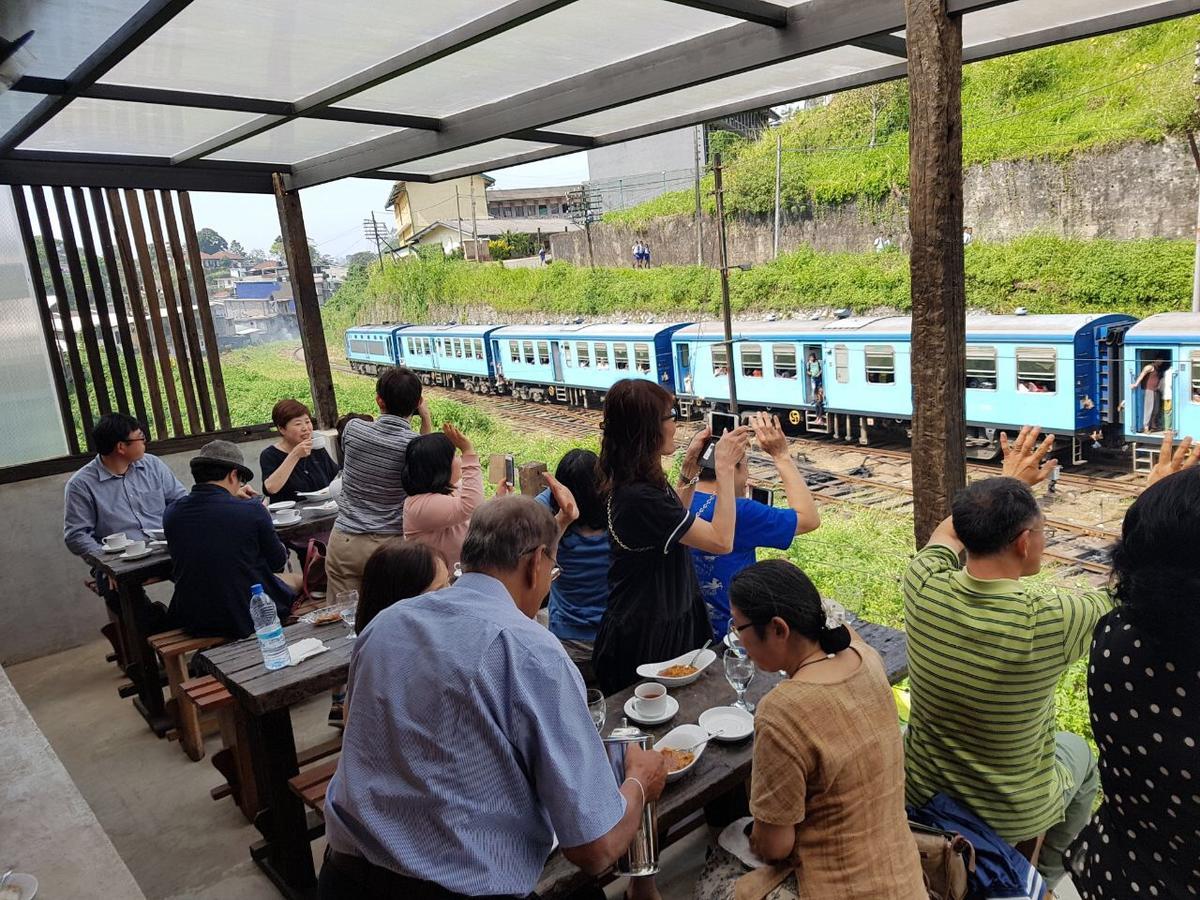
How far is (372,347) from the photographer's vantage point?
2286 centimetres

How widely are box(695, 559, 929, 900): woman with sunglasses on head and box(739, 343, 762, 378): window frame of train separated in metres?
11.7

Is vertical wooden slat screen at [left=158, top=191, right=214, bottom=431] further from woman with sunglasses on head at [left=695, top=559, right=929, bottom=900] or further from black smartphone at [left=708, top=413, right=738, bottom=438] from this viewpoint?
woman with sunglasses on head at [left=695, top=559, right=929, bottom=900]

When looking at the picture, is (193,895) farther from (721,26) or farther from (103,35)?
(721,26)

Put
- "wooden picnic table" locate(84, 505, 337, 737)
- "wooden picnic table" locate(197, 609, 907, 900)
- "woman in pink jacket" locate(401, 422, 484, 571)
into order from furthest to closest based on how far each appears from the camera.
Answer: "wooden picnic table" locate(84, 505, 337, 737) → "woman in pink jacket" locate(401, 422, 484, 571) → "wooden picnic table" locate(197, 609, 907, 900)

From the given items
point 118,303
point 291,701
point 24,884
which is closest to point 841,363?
point 118,303

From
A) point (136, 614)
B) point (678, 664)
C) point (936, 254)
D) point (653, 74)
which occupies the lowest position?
point (136, 614)

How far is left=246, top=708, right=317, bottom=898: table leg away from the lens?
8.27 feet

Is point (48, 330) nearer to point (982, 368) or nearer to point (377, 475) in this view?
point (377, 475)

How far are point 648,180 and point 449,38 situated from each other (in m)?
18.6

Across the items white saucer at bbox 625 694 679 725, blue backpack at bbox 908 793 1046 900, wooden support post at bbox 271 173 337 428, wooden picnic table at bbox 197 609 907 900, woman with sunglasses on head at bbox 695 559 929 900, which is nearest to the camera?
woman with sunglasses on head at bbox 695 559 929 900

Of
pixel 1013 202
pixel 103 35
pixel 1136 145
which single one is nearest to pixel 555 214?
pixel 1013 202

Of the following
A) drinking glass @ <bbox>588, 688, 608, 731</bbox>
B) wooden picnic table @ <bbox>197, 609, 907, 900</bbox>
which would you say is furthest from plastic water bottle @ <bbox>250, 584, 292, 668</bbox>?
drinking glass @ <bbox>588, 688, 608, 731</bbox>

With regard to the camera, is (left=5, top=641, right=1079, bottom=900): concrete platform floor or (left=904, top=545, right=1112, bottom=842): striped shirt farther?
(left=5, top=641, right=1079, bottom=900): concrete platform floor

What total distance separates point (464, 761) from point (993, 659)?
120cm
